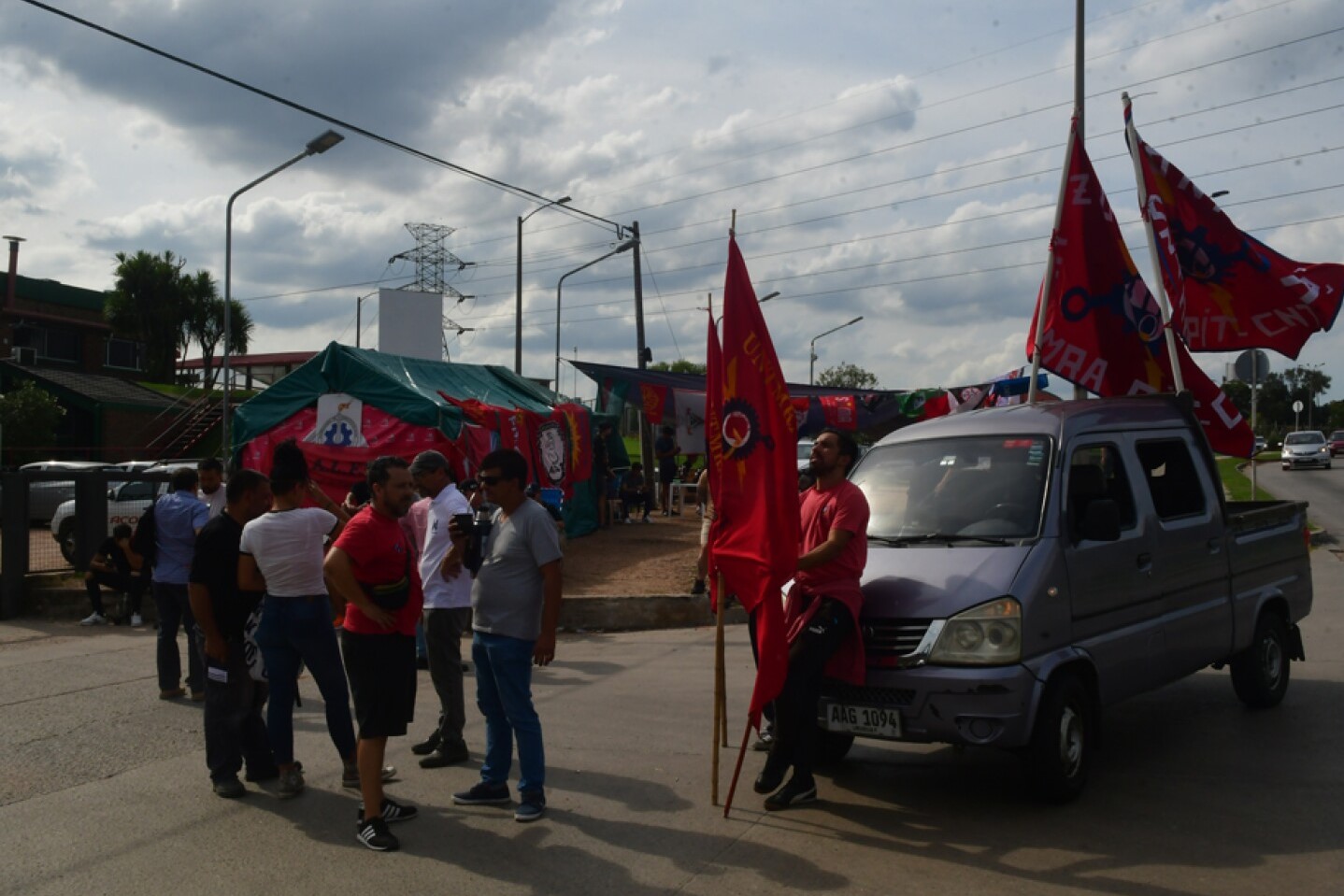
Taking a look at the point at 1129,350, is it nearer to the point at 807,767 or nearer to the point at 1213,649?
the point at 1213,649

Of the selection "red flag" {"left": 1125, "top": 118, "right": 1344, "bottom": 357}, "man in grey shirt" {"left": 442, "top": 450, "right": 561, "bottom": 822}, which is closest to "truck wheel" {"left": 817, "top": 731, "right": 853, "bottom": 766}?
"man in grey shirt" {"left": 442, "top": 450, "right": 561, "bottom": 822}

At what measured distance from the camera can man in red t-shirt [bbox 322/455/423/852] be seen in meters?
5.19

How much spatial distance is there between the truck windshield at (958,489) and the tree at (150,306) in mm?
49294

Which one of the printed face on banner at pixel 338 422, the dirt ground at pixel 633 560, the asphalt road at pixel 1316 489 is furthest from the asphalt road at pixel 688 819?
the asphalt road at pixel 1316 489

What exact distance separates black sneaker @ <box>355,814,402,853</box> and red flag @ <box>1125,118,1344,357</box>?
7296 mm

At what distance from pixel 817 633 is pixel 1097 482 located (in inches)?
75.5

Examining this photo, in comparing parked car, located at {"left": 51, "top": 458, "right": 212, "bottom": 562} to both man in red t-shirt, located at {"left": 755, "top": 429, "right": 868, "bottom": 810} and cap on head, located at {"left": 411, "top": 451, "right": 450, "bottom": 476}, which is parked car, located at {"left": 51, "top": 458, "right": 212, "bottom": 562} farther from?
man in red t-shirt, located at {"left": 755, "top": 429, "right": 868, "bottom": 810}

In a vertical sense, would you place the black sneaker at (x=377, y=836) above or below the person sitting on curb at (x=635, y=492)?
below

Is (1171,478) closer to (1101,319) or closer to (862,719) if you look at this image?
(1101,319)

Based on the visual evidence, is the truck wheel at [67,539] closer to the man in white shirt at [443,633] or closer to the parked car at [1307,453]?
the man in white shirt at [443,633]

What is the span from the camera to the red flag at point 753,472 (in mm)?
5379

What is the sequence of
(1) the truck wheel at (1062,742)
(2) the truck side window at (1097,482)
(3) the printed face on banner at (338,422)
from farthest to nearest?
(3) the printed face on banner at (338,422) < (2) the truck side window at (1097,482) < (1) the truck wheel at (1062,742)

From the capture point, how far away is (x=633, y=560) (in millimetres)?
16766

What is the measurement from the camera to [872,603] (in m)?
5.57
